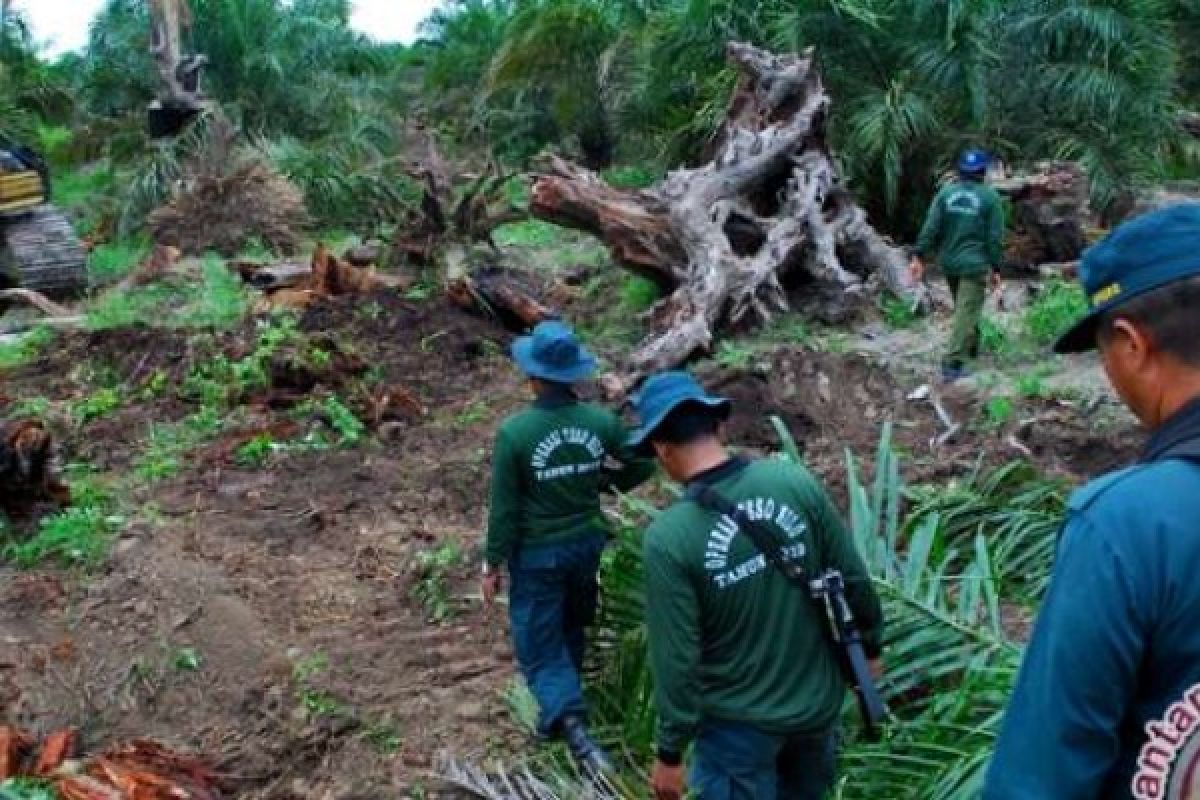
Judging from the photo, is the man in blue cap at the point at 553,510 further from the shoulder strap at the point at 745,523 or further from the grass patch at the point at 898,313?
the grass patch at the point at 898,313

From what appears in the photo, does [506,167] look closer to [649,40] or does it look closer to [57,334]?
[649,40]

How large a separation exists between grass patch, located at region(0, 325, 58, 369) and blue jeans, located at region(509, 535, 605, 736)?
775 cm

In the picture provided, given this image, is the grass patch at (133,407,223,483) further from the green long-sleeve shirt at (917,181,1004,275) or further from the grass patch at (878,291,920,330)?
the grass patch at (878,291,920,330)

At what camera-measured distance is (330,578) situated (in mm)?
6977

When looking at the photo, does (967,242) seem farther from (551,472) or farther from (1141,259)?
(1141,259)

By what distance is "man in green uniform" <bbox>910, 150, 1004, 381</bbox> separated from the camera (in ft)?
29.7

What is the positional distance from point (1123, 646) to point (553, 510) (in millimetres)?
3228

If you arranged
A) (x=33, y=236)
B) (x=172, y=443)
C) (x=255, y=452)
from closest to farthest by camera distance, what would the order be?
(x=255, y=452) < (x=172, y=443) < (x=33, y=236)

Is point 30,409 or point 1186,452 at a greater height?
point 1186,452

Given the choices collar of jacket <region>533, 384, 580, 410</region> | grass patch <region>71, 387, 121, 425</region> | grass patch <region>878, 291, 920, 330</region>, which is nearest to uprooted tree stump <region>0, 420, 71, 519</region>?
grass patch <region>71, 387, 121, 425</region>

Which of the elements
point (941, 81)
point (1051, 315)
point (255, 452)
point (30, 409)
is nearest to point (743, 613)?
point (255, 452)

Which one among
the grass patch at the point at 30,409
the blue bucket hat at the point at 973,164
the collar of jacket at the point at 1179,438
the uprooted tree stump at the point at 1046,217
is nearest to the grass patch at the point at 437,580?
the grass patch at the point at 30,409

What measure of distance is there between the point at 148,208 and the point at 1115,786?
18.5 metres

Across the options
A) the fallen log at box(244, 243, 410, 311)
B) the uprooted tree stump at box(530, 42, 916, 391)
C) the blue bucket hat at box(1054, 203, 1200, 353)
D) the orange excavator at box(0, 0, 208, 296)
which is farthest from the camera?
the orange excavator at box(0, 0, 208, 296)
